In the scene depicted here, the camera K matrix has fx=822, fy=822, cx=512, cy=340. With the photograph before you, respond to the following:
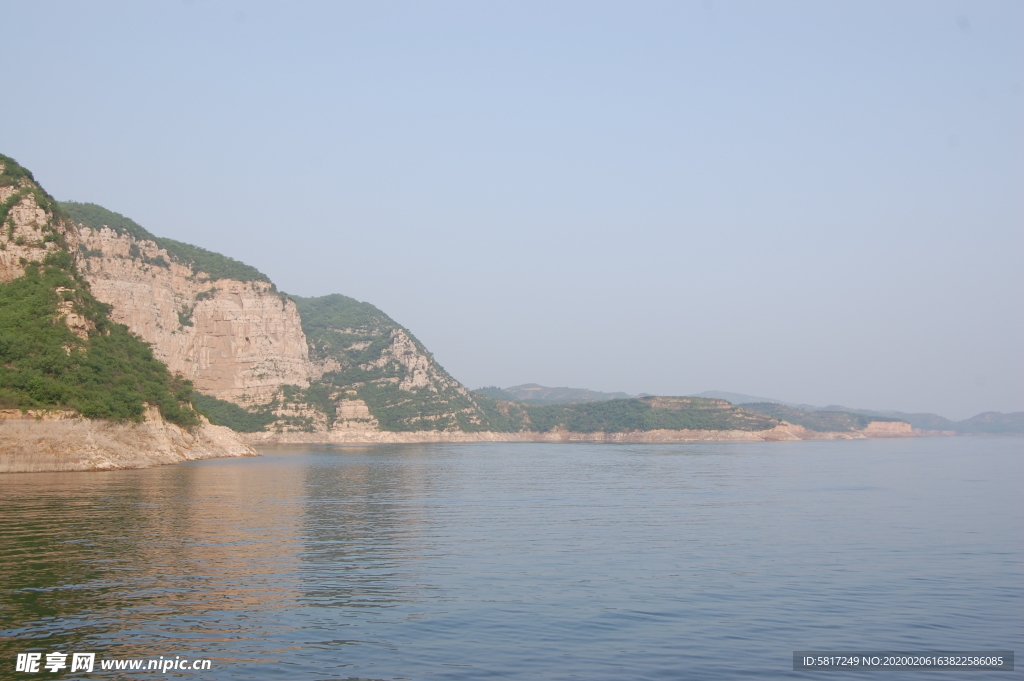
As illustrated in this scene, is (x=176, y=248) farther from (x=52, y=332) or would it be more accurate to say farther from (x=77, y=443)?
(x=77, y=443)

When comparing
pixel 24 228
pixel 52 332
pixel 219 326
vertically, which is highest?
pixel 24 228

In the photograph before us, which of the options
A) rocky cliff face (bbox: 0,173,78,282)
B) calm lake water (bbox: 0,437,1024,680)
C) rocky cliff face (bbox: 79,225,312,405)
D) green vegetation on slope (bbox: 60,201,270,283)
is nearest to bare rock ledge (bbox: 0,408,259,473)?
calm lake water (bbox: 0,437,1024,680)

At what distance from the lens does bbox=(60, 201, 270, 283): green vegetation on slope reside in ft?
434

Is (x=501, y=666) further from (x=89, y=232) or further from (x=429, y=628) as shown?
(x=89, y=232)

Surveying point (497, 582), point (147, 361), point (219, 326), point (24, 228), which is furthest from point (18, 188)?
point (219, 326)

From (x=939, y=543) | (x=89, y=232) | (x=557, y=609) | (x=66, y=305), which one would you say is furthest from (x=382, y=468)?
(x=89, y=232)

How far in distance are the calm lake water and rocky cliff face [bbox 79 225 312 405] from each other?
86.9 meters

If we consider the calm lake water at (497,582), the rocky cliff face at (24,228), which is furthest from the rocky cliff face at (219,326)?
the calm lake water at (497,582)

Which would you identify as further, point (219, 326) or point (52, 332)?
point (219, 326)

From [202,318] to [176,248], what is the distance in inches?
709

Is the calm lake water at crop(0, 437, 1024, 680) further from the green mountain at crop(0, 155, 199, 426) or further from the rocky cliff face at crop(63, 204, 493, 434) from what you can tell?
the rocky cliff face at crop(63, 204, 493, 434)

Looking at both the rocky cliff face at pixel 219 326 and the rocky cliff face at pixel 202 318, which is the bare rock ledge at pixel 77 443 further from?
the rocky cliff face at pixel 202 318

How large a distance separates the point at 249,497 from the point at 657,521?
21.8 metres

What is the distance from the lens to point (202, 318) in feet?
468
